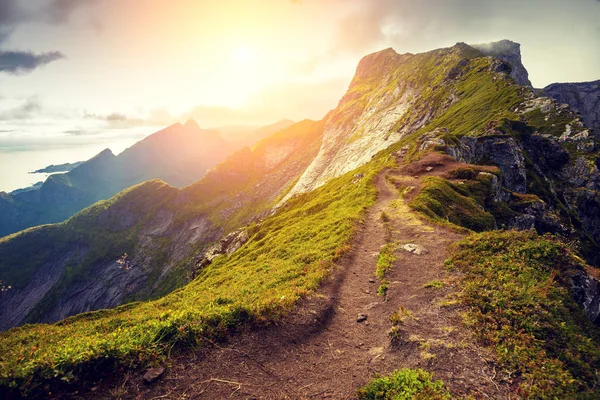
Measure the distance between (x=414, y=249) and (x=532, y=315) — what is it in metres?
11.4

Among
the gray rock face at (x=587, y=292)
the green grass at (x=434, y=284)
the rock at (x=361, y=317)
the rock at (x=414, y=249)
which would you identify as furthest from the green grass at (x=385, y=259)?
the gray rock face at (x=587, y=292)

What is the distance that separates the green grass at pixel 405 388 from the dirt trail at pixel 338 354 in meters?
0.57

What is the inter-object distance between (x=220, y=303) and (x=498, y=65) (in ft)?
630

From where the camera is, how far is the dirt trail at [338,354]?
10695mm

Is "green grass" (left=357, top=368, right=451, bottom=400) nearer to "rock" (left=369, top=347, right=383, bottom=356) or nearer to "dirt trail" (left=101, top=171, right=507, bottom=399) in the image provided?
"dirt trail" (left=101, top=171, right=507, bottom=399)

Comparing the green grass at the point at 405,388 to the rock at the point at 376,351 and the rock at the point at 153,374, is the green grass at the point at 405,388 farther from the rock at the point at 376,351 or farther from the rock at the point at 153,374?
the rock at the point at 153,374

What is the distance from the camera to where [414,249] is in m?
24.8

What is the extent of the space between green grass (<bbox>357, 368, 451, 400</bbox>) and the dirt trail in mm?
572

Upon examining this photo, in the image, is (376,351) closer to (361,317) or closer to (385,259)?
(361,317)

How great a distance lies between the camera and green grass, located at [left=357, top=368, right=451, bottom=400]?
10305mm

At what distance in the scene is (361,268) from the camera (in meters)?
23.3

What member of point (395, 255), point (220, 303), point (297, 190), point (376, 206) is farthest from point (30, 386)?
point (297, 190)

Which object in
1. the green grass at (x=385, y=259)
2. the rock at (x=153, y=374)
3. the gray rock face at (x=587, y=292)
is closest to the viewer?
the rock at (x=153, y=374)

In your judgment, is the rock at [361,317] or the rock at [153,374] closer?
the rock at [153,374]
